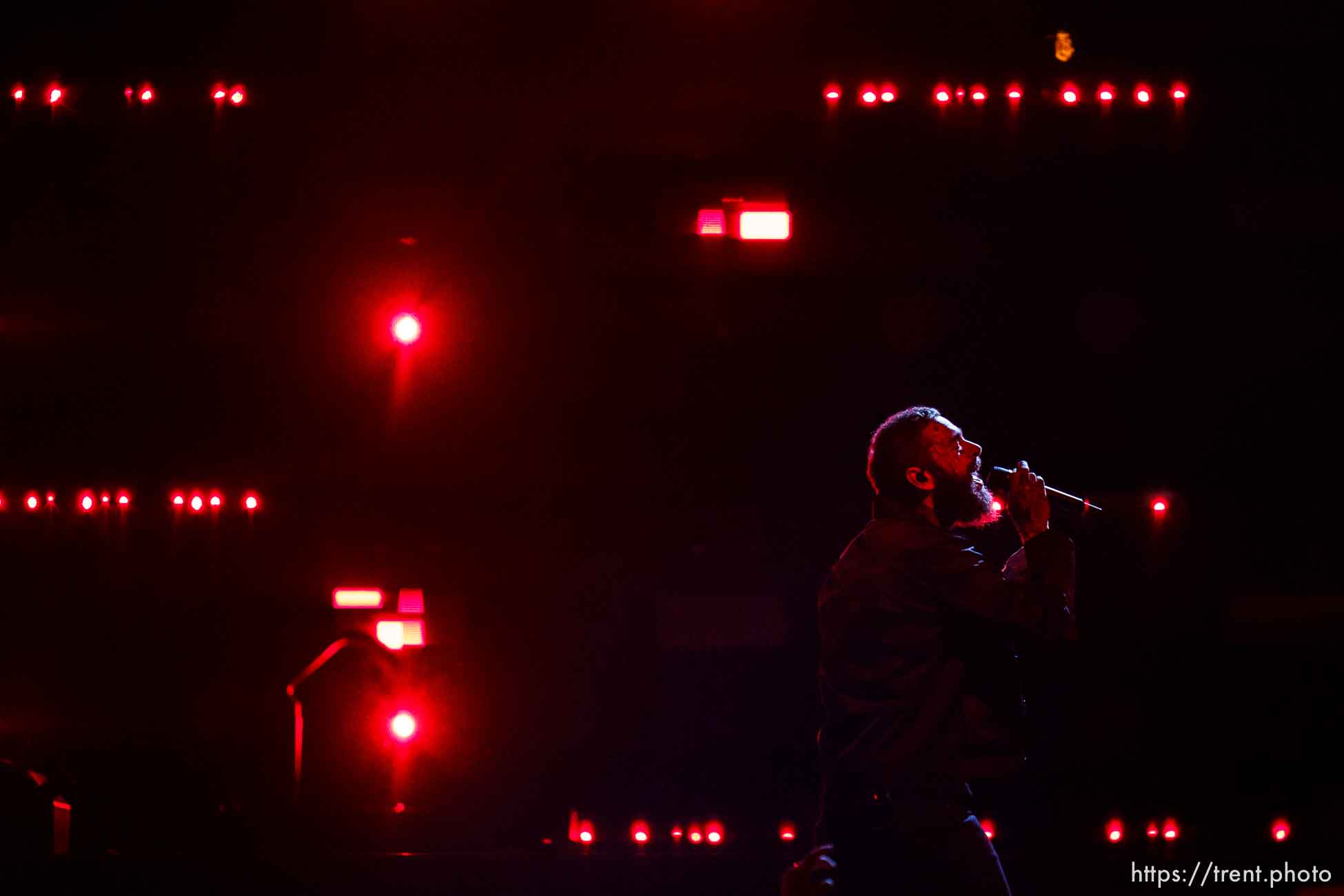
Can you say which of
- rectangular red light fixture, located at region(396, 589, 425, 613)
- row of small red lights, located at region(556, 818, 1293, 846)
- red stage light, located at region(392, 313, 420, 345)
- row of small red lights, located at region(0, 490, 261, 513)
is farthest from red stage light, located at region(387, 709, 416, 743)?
red stage light, located at region(392, 313, 420, 345)

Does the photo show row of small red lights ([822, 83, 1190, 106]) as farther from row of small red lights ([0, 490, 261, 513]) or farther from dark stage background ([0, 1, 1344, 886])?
row of small red lights ([0, 490, 261, 513])

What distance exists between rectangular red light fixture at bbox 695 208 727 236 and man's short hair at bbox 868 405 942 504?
1.83 m

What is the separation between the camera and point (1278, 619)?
4.23m

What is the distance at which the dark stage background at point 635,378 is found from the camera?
13.8 feet

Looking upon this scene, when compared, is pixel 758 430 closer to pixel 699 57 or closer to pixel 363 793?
pixel 699 57

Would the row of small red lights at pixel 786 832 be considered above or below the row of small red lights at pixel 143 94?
below

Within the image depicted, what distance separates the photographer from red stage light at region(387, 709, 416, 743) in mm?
3848

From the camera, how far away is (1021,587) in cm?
236

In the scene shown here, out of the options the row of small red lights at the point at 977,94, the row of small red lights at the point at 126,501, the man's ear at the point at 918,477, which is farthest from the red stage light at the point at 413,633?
the row of small red lights at the point at 977,94

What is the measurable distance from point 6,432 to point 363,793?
2173 millimetres

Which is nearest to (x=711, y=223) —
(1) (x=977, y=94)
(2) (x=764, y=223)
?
(2) (x=764, y=223)

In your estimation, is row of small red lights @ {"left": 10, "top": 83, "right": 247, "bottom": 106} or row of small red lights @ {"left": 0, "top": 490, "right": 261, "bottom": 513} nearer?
row of small red lights @ {"left": 0, "top": 490, "right": 261, "bottom": 513}

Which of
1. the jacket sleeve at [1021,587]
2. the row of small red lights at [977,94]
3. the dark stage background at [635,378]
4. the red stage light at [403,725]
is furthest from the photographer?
the row of small red lights at [977,94]

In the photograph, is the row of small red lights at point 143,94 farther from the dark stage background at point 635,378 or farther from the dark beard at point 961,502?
the dark beard at point 961,502
